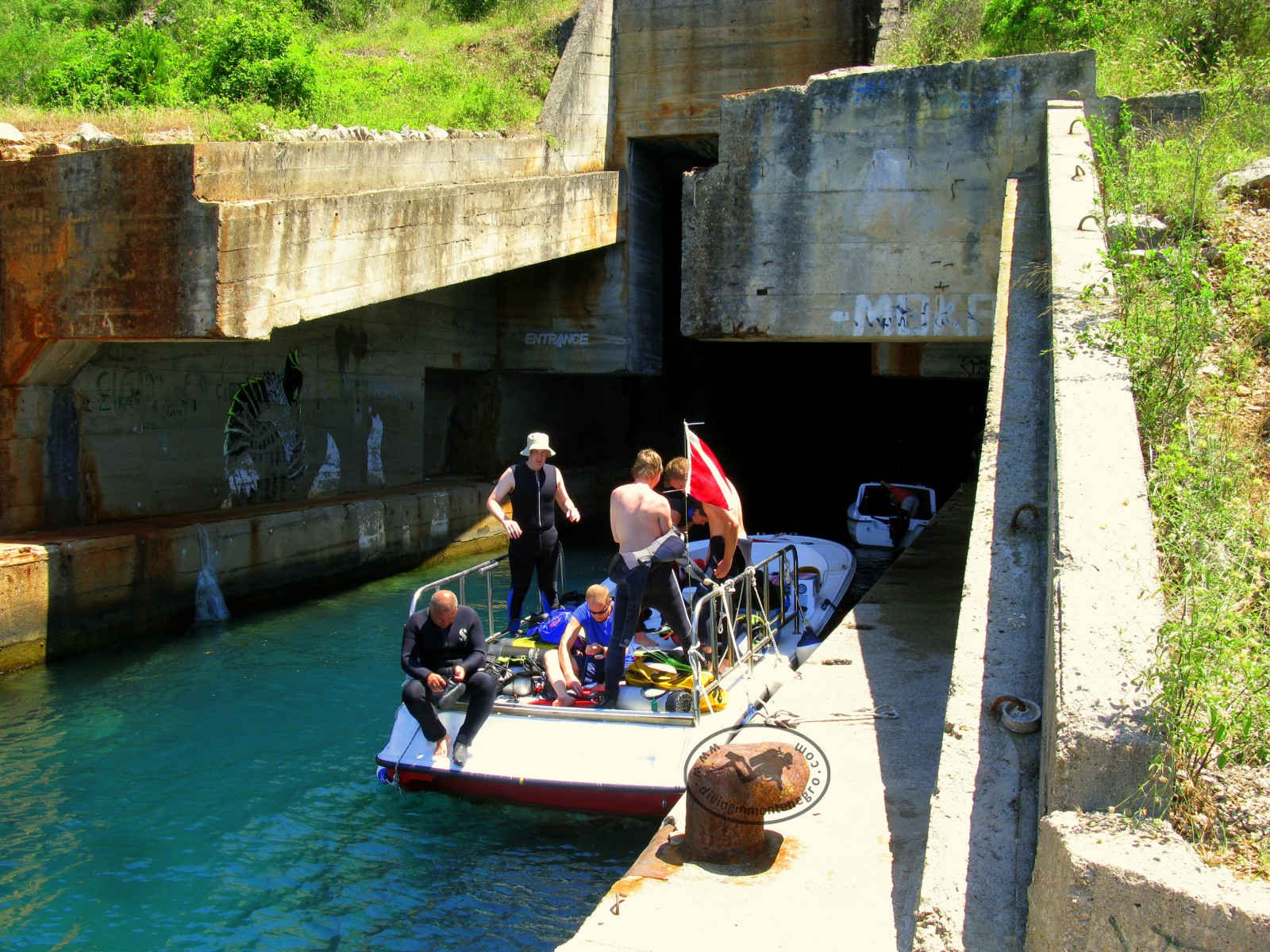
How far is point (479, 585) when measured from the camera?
15.1m

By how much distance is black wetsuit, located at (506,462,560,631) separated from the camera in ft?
28.9

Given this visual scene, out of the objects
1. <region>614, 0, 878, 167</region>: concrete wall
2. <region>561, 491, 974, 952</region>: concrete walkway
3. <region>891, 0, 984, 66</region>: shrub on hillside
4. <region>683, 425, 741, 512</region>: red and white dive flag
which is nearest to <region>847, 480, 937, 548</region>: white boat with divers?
<region>614, 0, 878, 167</region>: concrete wall

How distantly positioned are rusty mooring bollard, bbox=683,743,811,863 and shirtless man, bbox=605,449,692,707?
216 centimetres

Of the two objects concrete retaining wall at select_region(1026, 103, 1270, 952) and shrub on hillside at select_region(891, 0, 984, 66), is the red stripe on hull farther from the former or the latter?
shrub on hillside at select_region(891, 0, 984, 66)

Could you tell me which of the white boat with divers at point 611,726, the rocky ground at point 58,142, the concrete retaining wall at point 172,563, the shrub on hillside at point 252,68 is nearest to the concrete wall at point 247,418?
the concrete retaining wall at point 172,563

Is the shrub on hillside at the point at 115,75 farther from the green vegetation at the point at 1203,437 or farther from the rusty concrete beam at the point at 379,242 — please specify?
the green vegetation at the point at 1203,437

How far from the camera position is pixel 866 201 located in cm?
1177

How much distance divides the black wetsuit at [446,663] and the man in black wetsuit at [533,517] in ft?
5.46

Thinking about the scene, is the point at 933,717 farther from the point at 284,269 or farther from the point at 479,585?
the point at 479,585

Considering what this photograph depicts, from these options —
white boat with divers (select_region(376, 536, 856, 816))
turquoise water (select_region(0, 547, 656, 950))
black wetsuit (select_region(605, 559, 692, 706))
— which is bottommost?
turquoise water (select_region(0, 547, 656, 950))

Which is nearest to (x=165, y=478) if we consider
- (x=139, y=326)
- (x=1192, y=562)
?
(x=139, y=326)

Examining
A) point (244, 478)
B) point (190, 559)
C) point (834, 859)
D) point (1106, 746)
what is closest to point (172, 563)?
point (190, 559)

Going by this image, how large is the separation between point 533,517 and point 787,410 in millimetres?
22209

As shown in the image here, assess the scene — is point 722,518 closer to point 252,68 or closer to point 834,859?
point 834,859
